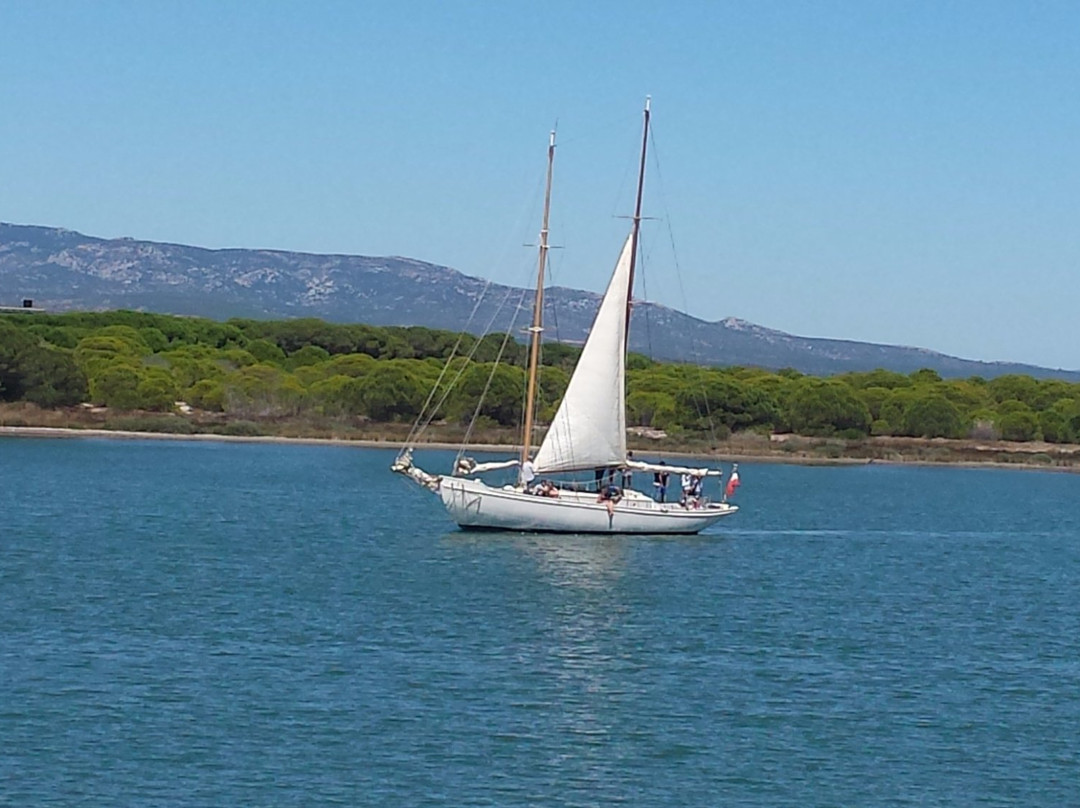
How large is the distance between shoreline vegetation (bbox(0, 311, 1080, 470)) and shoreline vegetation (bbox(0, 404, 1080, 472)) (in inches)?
4.7

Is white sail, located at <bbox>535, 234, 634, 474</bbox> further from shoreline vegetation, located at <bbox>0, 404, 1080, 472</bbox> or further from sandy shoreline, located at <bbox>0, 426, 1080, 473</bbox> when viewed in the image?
shoreline vegetation, located at <bbox>0, 404, 1080, 472</bbox>

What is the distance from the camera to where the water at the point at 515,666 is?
17.9 metres

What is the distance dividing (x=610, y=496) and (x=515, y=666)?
49.1 feet

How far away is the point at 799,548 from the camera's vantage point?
41406mm

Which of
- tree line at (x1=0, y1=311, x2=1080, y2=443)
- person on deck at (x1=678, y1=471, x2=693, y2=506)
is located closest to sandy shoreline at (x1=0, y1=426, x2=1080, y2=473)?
tree line at (x1=0, y1=311, x2=1080, y2=443)

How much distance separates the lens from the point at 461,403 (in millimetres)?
85250

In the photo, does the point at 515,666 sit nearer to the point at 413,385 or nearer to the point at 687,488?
the point at 687,488

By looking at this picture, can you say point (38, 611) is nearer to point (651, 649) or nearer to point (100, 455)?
point (651, 649)

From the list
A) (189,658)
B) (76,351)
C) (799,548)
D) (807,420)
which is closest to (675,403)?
A: (807,420)

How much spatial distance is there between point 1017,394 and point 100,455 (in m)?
62.0

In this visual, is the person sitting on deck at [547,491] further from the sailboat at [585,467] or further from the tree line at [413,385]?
the tree line at [413,385]

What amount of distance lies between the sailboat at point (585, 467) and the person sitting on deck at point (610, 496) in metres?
0.02

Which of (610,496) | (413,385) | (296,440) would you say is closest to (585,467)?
(610,496)

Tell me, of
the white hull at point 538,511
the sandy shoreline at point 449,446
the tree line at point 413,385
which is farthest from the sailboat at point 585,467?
the sandy shoreline at point 449,446
